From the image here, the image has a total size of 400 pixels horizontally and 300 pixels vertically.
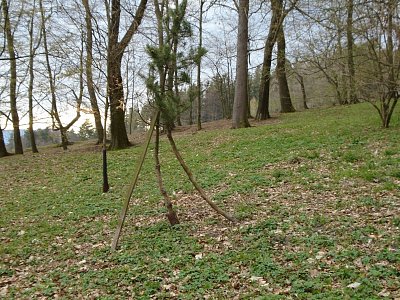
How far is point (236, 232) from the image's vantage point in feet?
16.9

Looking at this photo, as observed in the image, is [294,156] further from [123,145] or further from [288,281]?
[123,145]

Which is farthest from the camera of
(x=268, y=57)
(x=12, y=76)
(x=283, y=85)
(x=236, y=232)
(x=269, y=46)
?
(x=283, y=85)

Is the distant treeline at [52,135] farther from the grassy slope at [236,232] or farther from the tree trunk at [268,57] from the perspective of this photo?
the grassy slope at [236,232]

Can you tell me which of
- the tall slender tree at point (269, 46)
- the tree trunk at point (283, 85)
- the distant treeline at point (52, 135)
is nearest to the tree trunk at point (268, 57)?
the tall slender tree at point (269, 46)

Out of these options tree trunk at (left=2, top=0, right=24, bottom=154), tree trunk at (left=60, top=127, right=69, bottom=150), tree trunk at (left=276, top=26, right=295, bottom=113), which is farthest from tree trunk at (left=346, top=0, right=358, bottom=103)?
tree trunk at (left=60, top=127, right=69, bottom=150)

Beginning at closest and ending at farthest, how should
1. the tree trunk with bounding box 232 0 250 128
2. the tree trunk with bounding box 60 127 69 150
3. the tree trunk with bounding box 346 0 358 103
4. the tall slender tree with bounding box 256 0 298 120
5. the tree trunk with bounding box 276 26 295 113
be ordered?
the tree trunk with bounding box 346 0 358 103 < the tall slender tree with bounding box 256 0 298 120 < the tree trunk with bounding box 232 0 250 128 < the tree trunk with bounding box 276 26 295 113 < the tree trunk with bounding box 60 127 69 150

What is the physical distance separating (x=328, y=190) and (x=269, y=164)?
8.36 ft

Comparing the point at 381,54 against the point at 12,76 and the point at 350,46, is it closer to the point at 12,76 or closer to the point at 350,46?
the point at 350,46

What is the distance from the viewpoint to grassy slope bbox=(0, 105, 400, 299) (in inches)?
150

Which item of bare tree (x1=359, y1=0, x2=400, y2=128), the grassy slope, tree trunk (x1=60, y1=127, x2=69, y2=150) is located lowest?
the grassy slope

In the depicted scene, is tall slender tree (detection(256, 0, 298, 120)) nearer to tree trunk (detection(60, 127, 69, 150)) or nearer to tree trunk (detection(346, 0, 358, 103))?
tree trunk (detection(346, 0, 358, 103))

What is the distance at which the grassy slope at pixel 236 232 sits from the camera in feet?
12.5

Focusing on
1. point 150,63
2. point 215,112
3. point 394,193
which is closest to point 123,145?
point 150,63

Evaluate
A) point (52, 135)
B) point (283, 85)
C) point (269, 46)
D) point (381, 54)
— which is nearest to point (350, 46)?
point (381, 54)
